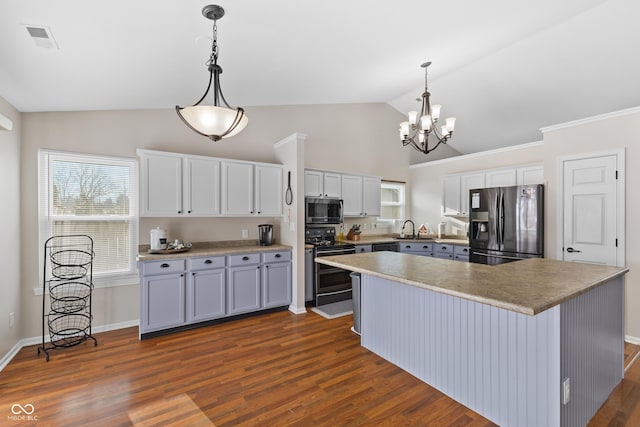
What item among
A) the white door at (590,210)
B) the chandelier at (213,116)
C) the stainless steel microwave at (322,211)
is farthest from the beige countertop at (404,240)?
the chandelier at (213,116)

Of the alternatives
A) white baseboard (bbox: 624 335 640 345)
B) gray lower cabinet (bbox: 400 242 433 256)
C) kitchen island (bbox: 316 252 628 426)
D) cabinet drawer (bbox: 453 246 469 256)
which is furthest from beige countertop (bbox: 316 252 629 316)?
gray lower cabinet (bbox: 400 242 433 256)

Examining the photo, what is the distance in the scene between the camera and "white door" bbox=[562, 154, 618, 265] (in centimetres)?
324

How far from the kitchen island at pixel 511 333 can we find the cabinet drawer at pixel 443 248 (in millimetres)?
2485

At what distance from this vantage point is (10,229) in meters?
2.79

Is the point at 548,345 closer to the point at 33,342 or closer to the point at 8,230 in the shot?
the point at 8,230

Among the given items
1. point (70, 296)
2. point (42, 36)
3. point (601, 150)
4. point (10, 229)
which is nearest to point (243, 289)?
point (70, 296)

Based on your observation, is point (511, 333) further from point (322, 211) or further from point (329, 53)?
point (322, 211)

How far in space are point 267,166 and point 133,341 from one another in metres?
2.60

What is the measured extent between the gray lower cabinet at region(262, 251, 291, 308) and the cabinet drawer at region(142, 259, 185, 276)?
1.03 meters

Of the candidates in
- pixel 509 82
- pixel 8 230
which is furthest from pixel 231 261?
pixel 509 82

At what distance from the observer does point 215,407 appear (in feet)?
6.86

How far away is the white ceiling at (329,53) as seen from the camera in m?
2.00

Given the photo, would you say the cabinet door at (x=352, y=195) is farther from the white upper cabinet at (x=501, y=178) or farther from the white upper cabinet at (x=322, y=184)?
the white upper cabinet at (x=501, y=178)

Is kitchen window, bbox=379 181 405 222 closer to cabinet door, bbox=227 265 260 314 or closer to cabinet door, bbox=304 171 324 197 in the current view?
cabinet door, bbox=304 171 324 197
